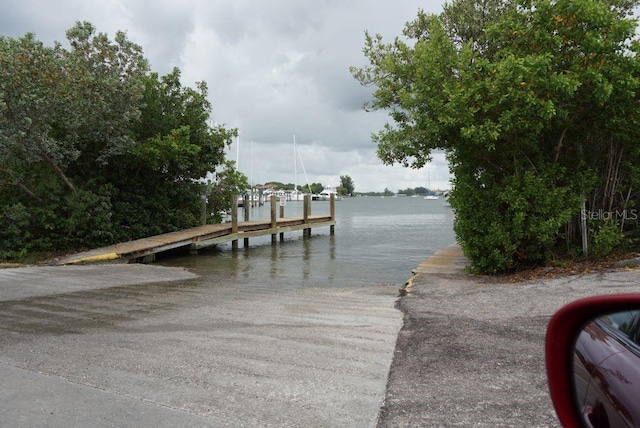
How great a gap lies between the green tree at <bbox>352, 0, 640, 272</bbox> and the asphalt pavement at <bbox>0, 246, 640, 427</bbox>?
1.62 meters

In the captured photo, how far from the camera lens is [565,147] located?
10.7 meters

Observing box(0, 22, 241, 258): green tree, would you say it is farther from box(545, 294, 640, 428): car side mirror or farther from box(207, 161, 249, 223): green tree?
box(545, 294, 640, 428): car side mirror

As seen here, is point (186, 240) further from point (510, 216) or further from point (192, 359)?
point (192, 359)

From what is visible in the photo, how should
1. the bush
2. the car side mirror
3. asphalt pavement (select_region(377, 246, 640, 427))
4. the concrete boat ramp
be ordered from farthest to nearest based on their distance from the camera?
the concrete boat ramp, the bush, asphalt pavement (select_region(377, 246, 640, 427)), the car side mirror

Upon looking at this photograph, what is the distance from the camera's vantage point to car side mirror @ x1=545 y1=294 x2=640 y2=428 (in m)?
1.47

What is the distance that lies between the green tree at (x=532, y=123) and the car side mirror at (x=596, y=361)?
7569mm

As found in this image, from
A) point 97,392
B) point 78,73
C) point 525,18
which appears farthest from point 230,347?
point 78,73

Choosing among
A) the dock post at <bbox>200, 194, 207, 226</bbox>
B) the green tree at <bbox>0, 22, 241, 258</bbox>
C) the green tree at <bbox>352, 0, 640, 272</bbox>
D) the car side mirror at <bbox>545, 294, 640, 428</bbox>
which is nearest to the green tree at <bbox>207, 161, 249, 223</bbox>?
the dock post at <bbox>200, 194, 207, 226</bbox>

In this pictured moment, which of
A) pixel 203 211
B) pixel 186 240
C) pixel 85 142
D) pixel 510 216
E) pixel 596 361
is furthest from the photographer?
pixel 203 211

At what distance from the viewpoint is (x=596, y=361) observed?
64.4 inches

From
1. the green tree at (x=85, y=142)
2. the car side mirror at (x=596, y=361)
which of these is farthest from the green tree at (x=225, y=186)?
the car side mirror at (x=596, y=361)

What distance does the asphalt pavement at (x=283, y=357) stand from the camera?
3738 mm

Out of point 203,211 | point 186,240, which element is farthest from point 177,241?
point 203,211

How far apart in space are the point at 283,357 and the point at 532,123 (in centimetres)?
663
